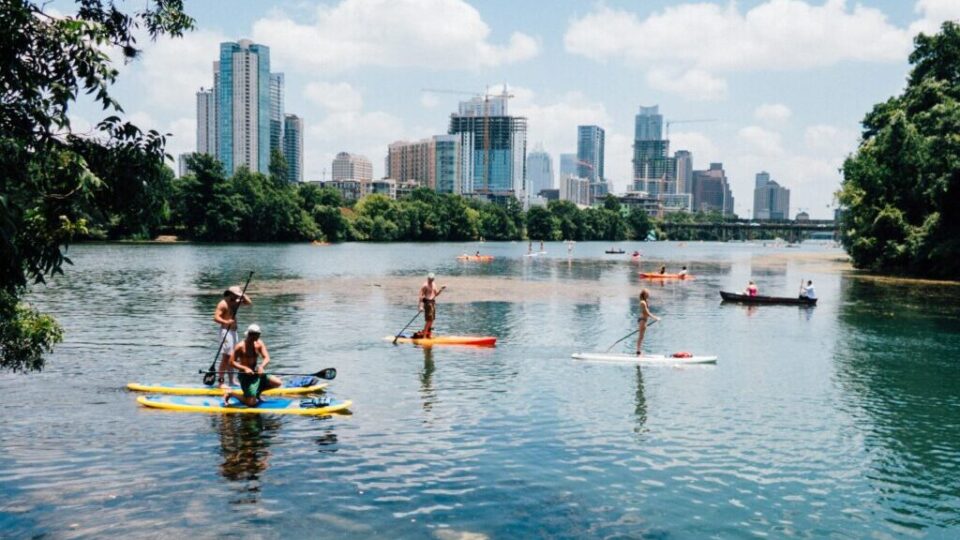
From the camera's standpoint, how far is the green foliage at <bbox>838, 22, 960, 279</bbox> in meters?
67.2

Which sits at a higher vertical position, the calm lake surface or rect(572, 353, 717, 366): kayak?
rect(572, 353, 717, 366): kayak

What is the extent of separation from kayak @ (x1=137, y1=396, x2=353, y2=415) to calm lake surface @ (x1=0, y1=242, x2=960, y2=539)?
30 centimetres

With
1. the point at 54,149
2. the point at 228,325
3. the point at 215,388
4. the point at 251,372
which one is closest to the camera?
the point at 54,149

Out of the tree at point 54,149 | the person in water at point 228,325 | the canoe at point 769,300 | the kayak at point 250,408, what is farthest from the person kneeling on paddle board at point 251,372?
the canoe at point 769,300

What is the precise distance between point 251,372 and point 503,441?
6.67 metres

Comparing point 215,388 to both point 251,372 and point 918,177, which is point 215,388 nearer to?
point 251,372

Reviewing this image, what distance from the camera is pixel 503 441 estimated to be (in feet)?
58.7

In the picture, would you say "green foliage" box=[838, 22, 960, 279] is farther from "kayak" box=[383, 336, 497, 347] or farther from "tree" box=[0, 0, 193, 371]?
"tree" box=[0, 0, 193, 371]

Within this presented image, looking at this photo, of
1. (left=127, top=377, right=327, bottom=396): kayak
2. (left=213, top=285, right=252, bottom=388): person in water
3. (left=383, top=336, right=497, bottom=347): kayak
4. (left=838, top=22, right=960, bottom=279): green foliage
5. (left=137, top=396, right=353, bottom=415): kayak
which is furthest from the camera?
(left=838, top=22, right=960, bottom=279): green foliage

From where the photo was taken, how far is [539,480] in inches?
603

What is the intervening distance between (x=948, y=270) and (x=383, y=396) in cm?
6783

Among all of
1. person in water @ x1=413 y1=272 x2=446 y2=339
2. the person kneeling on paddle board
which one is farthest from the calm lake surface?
person in water @ x1=413 y1=272 x2=446 y2=339

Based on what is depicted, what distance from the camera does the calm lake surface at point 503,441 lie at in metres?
13.4

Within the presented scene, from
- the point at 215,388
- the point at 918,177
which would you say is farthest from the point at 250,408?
the point at 918,177
